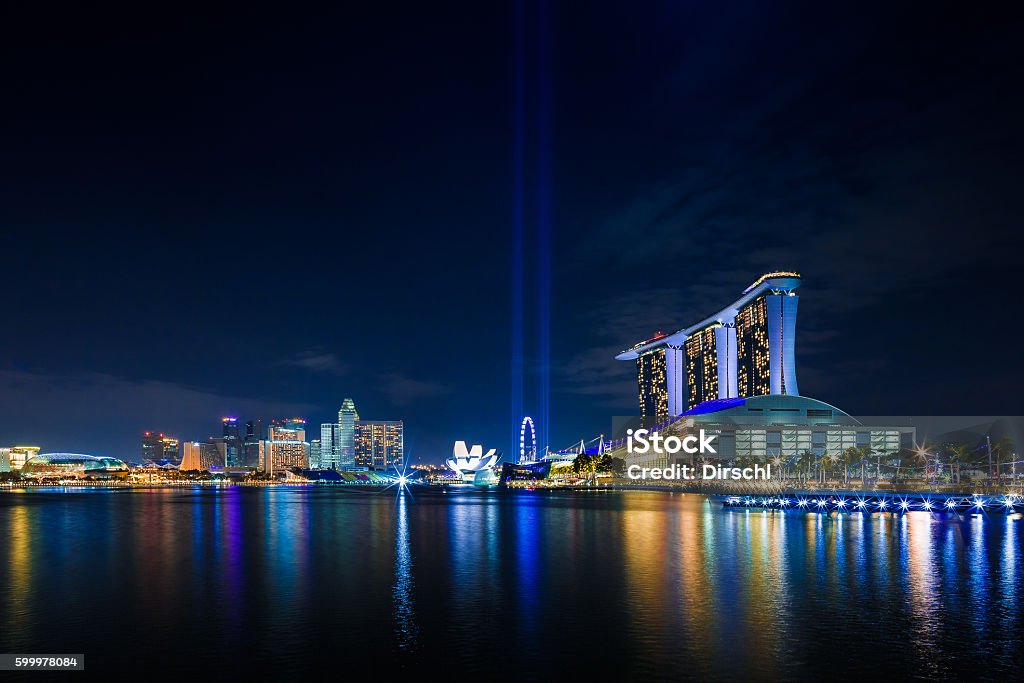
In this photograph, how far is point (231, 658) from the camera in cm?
2320

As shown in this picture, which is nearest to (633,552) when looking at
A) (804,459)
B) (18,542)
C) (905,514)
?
(18,542)

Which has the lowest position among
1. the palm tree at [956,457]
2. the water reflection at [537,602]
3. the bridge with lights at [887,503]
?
the bridge with lights at [887,503]

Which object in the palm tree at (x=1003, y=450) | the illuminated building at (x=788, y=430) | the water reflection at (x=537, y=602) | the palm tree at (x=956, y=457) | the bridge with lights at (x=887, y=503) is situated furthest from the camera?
the illuminated building at (x=788, y=430)

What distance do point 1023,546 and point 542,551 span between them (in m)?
29.9

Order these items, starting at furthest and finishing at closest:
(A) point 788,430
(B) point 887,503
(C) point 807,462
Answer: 1. (A) point 788,430
2. (C) point 807,462
3. (B) point 887,503

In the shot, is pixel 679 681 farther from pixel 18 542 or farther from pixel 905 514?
pixel 905 514

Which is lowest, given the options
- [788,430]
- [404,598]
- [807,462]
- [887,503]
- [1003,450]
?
[807,462]

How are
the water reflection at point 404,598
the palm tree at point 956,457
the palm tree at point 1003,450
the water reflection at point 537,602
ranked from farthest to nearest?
the palm tree at point 956,457
the palm tree at point 1003,450
the water reflection at point 404,598
the water reflection at point 537,602

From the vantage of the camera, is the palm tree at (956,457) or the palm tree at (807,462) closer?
the palm tree at (956,457)

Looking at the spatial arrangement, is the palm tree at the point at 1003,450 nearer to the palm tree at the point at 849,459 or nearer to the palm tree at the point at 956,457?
the palm tree at the point at 956,457

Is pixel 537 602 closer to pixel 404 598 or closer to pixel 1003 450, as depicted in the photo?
pixel 404 598

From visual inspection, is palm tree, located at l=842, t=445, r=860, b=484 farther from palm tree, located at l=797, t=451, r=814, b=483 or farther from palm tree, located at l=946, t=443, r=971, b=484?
palm tree, located at l=946, t=443, r=971, b=484

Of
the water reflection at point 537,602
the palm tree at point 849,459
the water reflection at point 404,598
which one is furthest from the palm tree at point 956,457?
the water reflection at point 404,598

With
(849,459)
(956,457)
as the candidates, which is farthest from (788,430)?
(956,457)
